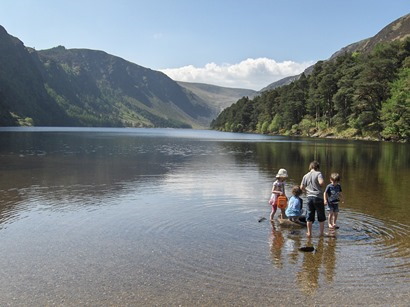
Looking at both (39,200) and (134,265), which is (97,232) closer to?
(134,265)

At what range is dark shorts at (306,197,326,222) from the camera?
43.7 feet

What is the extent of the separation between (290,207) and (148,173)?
17.7 meters

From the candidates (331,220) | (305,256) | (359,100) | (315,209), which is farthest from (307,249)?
(359,100)

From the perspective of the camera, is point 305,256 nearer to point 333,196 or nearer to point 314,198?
point 314,198

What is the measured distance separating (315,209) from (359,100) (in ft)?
336

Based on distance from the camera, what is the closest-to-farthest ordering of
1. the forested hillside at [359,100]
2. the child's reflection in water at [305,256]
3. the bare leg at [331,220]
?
the child's reflection in water at [305,256], the bare leg at [331,220], the forested hillside at [359,100]

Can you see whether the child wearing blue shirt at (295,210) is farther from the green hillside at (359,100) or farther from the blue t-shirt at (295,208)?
the green hillside at (359,100)

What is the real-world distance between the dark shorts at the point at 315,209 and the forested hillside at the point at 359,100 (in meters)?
83.8

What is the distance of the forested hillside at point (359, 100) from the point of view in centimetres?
9312

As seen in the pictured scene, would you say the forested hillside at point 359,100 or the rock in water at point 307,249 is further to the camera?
the forested hillside at point 359,100

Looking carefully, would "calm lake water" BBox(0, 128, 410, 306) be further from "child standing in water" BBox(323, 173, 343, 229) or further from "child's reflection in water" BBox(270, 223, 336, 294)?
"child standing in water" BBox(323, 173, 343, 229)

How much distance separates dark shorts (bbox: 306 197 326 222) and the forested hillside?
275 feet

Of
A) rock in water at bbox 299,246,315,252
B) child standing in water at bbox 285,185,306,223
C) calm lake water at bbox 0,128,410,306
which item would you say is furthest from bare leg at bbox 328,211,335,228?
rock in water at bbox 299,246,315,252

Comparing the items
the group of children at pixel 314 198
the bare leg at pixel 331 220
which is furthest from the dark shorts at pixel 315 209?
the bare leg at pixel 331 220
